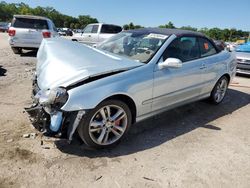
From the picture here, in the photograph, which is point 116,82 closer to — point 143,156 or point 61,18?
point 143,156

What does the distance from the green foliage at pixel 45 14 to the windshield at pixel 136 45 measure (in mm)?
94898

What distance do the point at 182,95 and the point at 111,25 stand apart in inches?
425

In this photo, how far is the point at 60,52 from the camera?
4281 mm

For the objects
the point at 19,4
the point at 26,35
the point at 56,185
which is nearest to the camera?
the point at 56,185

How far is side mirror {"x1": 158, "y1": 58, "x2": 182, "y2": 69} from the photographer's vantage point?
4014 mm

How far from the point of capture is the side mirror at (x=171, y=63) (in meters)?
4.01

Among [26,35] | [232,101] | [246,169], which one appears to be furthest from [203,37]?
[26,35]

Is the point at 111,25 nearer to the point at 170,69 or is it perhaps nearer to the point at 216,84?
the point at 216,84

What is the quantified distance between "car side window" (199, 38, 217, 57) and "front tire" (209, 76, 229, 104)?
67cm

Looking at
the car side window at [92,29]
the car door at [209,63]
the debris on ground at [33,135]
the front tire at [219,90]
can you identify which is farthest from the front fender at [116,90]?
the car side window at [92,29]

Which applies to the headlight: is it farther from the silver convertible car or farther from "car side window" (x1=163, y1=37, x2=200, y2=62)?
"car side window" (x1=163, y1=37, x2=200, y2=62)

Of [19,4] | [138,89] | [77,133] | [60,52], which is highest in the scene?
[19,4]

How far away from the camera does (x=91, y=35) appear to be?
581 inches

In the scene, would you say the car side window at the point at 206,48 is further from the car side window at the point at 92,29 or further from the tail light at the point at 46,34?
the car side window at the point at 92,29
